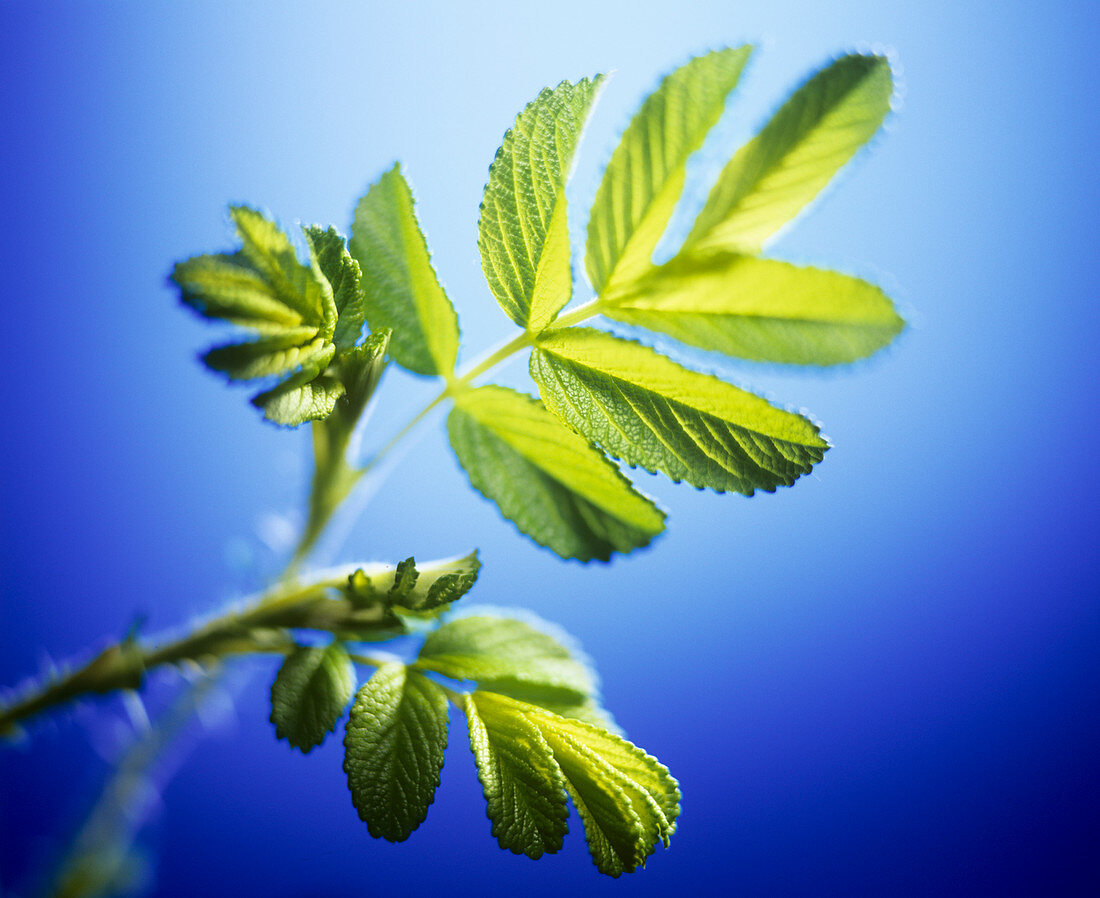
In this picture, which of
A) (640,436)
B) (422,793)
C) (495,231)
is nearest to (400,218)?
(495,231)

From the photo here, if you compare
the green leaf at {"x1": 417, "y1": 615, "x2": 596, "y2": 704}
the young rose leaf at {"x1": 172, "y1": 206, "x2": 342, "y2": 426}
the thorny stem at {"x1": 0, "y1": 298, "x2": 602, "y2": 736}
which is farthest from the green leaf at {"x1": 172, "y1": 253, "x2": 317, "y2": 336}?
the green leaf at {"x1": 417, "y1": 615, "x2": 596, "y2": 704}

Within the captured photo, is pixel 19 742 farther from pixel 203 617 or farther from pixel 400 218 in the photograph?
pixel 400 218

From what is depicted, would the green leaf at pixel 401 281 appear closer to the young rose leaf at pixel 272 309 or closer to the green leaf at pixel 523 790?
the young rose leaf at pixel 272 309

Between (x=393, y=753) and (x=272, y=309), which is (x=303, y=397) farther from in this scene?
(x=393, y=753)

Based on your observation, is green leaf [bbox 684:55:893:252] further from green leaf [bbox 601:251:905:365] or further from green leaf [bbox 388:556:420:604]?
green leaf [bbox 388:556:420:604]

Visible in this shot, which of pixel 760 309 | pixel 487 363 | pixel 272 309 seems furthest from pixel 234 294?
pixel 760 309

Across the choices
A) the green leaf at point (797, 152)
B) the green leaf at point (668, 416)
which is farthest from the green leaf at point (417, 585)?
the green leaf at point (797, 152)
